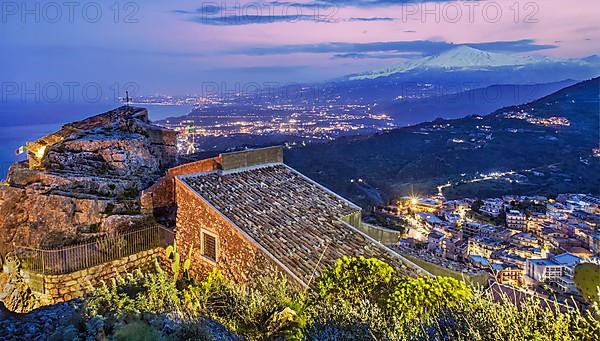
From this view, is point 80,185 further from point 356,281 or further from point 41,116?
point 41,116

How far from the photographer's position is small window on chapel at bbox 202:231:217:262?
899cm

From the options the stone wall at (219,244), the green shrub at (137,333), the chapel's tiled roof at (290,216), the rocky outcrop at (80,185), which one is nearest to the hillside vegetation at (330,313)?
the green shrub at (137,333)

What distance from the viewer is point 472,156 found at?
55.3m

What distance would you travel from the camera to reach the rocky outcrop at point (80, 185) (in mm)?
9688

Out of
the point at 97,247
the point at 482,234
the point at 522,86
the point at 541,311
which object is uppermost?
the point at 522,86

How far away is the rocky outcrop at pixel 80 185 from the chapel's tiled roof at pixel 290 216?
2.20 metres

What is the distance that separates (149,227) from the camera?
33.3ft

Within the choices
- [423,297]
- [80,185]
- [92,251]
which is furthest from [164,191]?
[423,297]

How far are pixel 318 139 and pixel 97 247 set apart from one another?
49.0 metres

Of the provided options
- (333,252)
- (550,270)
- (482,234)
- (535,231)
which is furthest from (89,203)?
(535,231)

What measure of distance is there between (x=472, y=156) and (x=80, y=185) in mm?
52371

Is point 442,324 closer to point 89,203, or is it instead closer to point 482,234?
point 89,203

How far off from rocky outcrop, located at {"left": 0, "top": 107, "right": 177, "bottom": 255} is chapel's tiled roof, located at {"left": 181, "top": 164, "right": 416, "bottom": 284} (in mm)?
2202

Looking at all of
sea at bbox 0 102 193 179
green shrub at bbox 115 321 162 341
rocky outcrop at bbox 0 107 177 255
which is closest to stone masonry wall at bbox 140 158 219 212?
rocky outcrop at bbox 0 107 177 255
